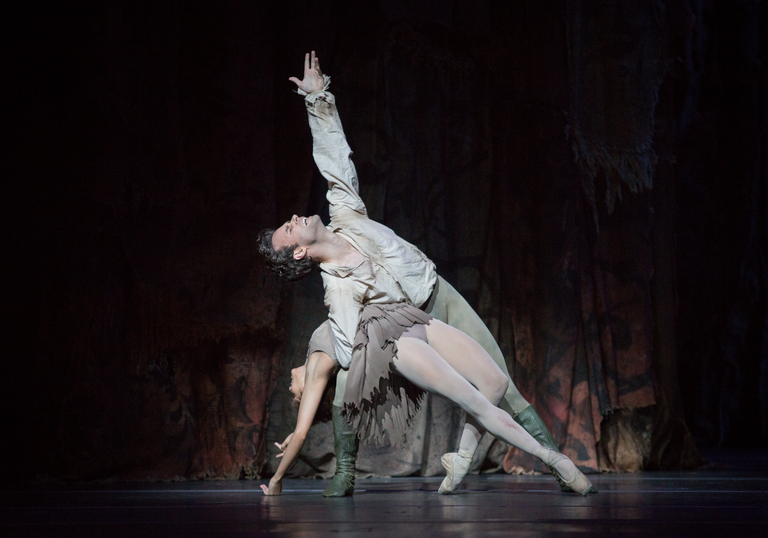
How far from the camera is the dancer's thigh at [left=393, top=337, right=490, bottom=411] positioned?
2.34 metres

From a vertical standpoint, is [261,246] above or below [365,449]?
above

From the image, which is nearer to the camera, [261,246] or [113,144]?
[261,246]

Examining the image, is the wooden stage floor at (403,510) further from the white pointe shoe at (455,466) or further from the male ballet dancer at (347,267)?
the male ballet dancer at (347,267)

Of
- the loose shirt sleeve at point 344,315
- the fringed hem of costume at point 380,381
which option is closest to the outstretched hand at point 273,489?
the fringed hem of costume at point 380,381

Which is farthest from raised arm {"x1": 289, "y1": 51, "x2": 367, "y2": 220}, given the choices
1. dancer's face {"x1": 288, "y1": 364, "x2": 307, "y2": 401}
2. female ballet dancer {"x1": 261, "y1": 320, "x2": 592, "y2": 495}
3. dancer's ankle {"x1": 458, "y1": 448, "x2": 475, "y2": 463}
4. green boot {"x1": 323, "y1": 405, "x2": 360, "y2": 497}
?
dancer's ankle {"x1": 458, "y1": 448, "x2": 475, "y2": 463}

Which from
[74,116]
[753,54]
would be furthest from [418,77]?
[753,54]

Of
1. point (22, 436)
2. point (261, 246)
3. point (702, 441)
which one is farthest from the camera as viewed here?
point (702, 441)

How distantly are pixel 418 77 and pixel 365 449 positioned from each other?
160 centimetres

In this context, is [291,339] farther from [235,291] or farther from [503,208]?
[503,208]

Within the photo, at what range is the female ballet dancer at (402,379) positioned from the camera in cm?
234

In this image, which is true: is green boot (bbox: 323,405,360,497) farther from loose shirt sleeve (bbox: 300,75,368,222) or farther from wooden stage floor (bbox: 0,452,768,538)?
loose shirt sleeve (bbox: 300,75,368,222)

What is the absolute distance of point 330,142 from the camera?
2.67 metres

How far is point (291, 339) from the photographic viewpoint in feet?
12.0

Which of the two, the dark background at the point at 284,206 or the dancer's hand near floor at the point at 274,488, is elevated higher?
the dark background at the point at 284,206
